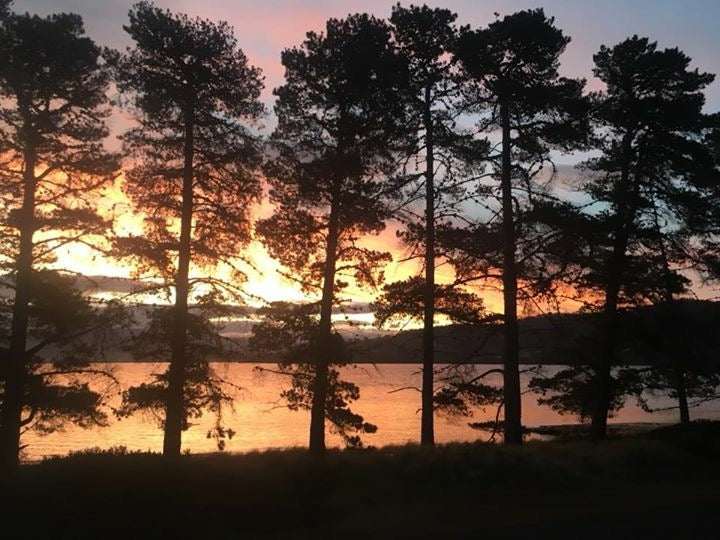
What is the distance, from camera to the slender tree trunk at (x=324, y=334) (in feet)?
64.0

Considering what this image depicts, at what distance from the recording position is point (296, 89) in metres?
19.6

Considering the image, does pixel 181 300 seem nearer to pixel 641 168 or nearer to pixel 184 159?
pixel 184 159

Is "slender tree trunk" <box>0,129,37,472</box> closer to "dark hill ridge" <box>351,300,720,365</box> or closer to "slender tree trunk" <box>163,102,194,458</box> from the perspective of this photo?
"slender tree trunk" <box>163,102,194,458</box>

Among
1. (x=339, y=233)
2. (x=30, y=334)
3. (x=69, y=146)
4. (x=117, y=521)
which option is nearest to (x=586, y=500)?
(x=117, y=521)

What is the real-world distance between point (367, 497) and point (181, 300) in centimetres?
881

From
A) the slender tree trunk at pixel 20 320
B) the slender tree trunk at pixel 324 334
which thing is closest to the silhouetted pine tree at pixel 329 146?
the slender tree trunk at pixel 324 334

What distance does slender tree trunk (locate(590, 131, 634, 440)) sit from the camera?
21344 millimetres

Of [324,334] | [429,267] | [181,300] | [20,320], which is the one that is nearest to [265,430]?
[324,334]

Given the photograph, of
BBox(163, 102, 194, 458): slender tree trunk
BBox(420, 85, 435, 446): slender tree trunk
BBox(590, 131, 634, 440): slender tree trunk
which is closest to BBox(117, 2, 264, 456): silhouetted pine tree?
BBox(163, 102, 194, 458): slender tree trunk

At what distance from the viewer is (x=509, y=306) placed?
19328 mm

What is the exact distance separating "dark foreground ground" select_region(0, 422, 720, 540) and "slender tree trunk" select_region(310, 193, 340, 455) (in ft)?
20.1

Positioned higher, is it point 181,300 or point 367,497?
point 181,300

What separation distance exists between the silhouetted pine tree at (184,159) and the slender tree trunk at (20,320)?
89.0 inches

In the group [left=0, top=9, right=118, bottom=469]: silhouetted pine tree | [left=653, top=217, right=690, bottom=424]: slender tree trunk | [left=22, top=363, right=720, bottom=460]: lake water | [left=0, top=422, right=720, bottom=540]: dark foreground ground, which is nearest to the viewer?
[left=0, top=422, right=720, bottom=540]: dark foreground ground
